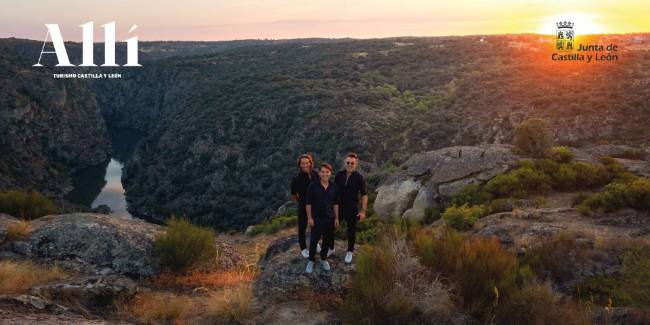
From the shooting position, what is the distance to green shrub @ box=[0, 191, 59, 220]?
14.0m

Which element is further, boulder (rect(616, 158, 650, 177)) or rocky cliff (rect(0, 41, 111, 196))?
rocky cliff (rect(0, 41, 111, 196))

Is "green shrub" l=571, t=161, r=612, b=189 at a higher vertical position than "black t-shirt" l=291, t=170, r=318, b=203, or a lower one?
lower

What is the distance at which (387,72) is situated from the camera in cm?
6669

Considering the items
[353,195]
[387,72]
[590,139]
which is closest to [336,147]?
[590,139]

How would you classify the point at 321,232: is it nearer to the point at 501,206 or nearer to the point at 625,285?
the point at 625,285

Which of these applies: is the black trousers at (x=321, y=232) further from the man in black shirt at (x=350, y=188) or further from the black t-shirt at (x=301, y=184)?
the black t-shirt at (x=301, y=184)

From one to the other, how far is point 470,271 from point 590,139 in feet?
95.7

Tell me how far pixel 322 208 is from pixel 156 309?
295 centimetres

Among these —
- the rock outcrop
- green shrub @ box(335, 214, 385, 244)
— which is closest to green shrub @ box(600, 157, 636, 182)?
the rock outcrop

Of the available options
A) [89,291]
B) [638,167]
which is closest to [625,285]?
[89,291]

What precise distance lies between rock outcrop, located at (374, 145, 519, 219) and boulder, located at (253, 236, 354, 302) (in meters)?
7.44

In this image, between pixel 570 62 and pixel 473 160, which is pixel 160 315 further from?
pixel 570 62

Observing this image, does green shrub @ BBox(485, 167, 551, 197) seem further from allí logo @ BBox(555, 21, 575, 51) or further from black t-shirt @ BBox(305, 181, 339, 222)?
allí logo @ BBox(555, 21, 575, 51)

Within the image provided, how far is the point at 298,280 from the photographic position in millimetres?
7293
